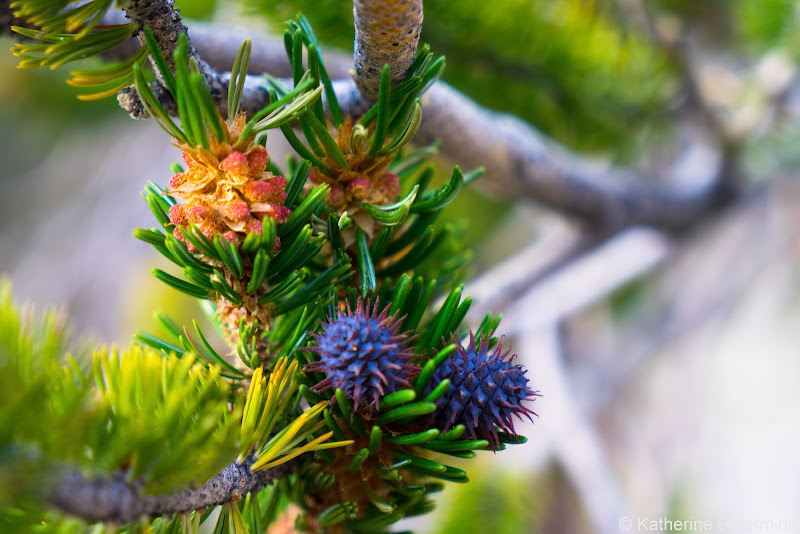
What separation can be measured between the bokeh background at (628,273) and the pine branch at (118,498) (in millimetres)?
288

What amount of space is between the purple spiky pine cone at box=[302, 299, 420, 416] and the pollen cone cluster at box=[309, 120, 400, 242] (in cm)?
5

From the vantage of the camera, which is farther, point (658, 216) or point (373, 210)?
point (658, 216)

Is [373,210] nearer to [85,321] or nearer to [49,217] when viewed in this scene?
[85,321]

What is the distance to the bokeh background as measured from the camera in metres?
0.53

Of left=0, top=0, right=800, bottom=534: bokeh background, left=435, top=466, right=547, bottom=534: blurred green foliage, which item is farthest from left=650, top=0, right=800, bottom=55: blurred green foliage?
left=435, top=466, right=547, bottom=534: blurred green foliage

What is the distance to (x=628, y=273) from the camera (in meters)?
0.63

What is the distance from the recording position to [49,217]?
1637 millimetres

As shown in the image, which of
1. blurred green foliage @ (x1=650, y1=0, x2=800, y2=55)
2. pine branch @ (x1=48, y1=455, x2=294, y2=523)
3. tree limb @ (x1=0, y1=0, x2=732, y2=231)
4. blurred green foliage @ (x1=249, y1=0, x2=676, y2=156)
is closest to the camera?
pine branch @ (x1=48, y1=455, x2=294, y2=523)

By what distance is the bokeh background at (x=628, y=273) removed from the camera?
53 cm

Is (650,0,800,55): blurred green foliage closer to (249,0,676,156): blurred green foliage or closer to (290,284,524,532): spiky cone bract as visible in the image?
(249,0,676,156): blurred green foliage

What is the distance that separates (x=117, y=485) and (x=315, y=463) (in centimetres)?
9

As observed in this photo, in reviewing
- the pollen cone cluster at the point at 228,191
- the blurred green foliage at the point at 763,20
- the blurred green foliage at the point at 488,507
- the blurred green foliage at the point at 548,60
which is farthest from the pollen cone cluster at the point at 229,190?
the blurred green foliage at the point at 763,20

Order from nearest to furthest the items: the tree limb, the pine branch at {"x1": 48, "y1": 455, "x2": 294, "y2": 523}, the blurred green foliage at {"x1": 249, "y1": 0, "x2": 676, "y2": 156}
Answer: the pine branch at {"x1": 48, "y1": 455, "x2": 294, "y2": 523} → the tree limb → the blurred green foliage at {"x1": 249, "y1": 0, "x2": 676, "y2": 156}

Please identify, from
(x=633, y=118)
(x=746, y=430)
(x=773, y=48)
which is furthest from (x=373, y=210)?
(x=746, y=430)
